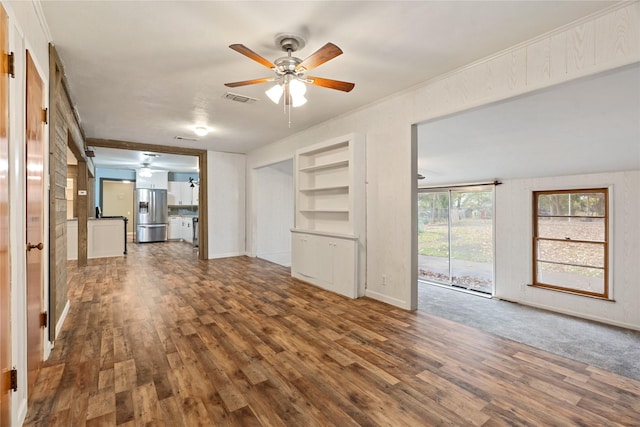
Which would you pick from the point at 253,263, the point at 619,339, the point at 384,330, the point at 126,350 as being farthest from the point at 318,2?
the point at 619,339

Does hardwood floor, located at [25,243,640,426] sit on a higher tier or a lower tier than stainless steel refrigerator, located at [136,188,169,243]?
lower

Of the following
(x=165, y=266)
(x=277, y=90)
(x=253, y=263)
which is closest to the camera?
(x=277, y=90)

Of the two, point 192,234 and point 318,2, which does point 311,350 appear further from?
point 192,234

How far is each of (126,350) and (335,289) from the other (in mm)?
2574

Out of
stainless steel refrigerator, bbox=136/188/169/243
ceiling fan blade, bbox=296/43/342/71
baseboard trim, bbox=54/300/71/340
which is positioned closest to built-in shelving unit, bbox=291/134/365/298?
ceiling fan blade, bbox=296/43/342/71

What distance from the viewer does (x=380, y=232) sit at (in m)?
3.89

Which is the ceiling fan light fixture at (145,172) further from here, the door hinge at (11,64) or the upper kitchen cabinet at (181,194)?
the door hinge at (11,64)

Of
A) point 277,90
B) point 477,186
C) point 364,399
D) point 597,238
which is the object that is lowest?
point 364,399

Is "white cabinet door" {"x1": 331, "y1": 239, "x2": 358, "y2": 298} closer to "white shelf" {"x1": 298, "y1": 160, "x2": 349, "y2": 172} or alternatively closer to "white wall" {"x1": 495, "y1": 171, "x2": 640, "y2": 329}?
"white shelf" {"x1": 298, "y1": 160, "x2": 349, "y2": 172}

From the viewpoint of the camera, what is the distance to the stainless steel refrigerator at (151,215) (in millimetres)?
9852

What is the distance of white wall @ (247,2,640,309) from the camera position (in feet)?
6.90

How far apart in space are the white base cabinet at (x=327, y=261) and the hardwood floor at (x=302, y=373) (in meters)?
0.57

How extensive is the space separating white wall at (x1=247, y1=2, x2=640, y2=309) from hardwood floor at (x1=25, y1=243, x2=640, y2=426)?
640 mm

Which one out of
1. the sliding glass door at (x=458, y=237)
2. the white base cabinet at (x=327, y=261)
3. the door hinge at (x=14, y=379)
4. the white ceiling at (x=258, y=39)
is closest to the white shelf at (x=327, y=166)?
the white ceiling at (x=258, y=39)
